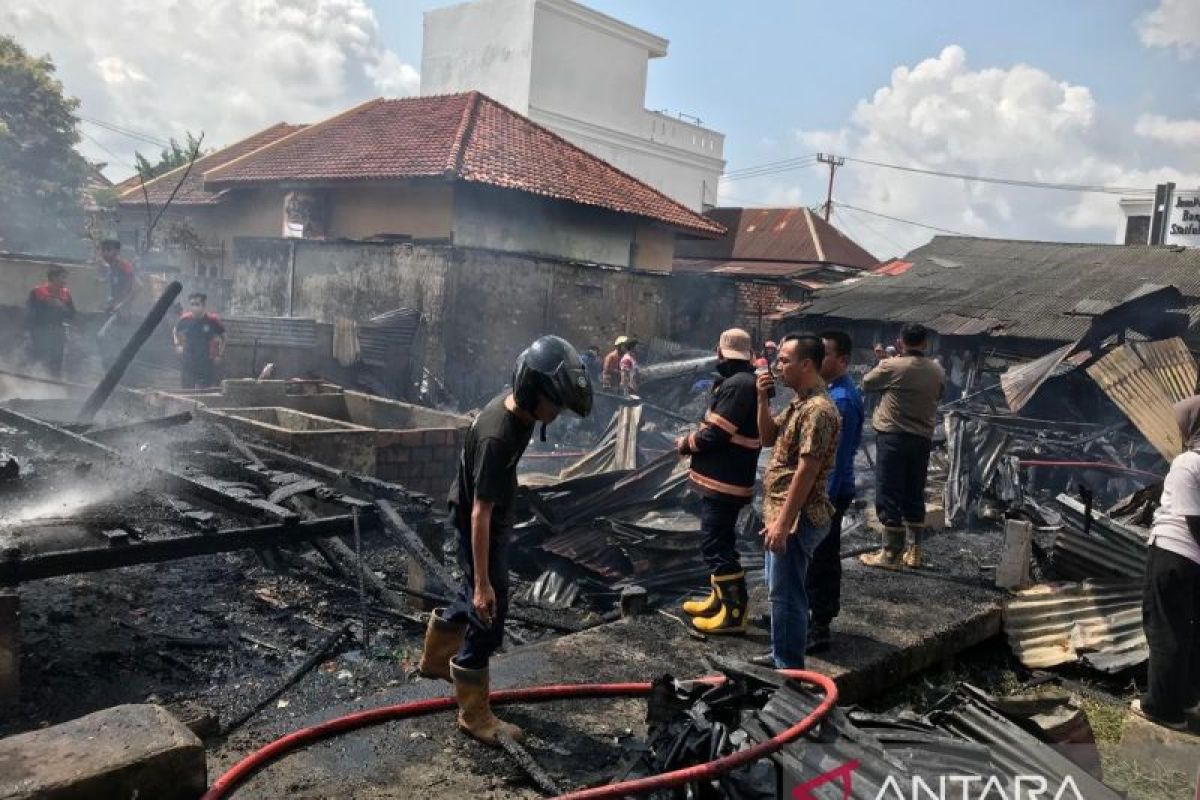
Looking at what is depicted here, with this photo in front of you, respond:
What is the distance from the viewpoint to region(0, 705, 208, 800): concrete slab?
2420mm

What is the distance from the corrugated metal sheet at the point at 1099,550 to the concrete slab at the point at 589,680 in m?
0.56

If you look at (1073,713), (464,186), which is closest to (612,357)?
(464,186)

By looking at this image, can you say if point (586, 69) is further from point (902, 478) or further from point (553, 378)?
point (553, 378)

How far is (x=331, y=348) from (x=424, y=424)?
6.46 m

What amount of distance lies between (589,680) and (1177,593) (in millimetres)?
3005

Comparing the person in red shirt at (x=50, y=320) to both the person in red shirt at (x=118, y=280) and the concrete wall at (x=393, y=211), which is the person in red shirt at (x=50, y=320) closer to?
the person in red shirt at (x=118, y=280)

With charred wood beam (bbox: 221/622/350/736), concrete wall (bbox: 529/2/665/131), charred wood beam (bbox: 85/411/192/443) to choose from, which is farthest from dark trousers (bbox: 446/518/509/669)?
concrete wall (bbox: 529/2/665/131)

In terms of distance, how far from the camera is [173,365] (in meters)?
14.3

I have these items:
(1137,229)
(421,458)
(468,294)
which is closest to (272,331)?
(468,294)

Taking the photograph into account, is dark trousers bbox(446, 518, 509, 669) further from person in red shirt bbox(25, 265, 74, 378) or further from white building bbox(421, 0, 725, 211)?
white building bbox(421, 0, 725, 211)

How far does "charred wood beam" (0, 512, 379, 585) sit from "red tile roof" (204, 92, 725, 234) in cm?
1201

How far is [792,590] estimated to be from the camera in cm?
398

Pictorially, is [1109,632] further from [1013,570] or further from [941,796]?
[941,796]

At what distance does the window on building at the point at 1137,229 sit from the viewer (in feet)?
84.6
